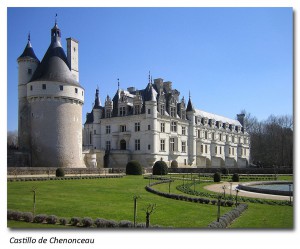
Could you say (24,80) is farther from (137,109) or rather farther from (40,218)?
(40,218)

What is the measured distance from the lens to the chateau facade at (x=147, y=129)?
1684 inches

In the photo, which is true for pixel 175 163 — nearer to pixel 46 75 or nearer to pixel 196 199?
pixel 46 75

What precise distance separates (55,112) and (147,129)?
547 inches

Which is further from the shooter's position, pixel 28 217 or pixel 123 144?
pixel 123 144

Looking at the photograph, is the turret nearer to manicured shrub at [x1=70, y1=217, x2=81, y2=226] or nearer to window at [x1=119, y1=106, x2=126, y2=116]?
window at [x1=119, y1=106, x2=126, y2=116]

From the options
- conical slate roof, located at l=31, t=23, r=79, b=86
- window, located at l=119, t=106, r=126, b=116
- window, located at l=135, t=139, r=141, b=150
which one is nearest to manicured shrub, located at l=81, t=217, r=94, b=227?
conical slate roof, located at l=31, t=23, r=79, b=86

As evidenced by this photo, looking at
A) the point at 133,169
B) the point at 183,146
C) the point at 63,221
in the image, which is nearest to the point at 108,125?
the point at 183,146

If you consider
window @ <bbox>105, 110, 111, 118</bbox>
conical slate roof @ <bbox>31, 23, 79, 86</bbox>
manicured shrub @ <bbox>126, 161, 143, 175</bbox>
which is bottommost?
manicured shrub @ <bbox>126, 161, 143, 175</bbox>

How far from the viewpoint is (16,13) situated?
10.4 metres

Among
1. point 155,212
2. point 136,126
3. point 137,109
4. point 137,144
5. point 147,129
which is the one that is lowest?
point 155,212

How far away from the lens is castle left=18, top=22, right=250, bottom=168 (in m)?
31.4

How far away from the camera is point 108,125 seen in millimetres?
47000

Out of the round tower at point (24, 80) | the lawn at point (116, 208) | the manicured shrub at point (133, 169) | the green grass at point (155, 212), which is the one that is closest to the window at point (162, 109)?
the manicured shrub at point (133, 169)
